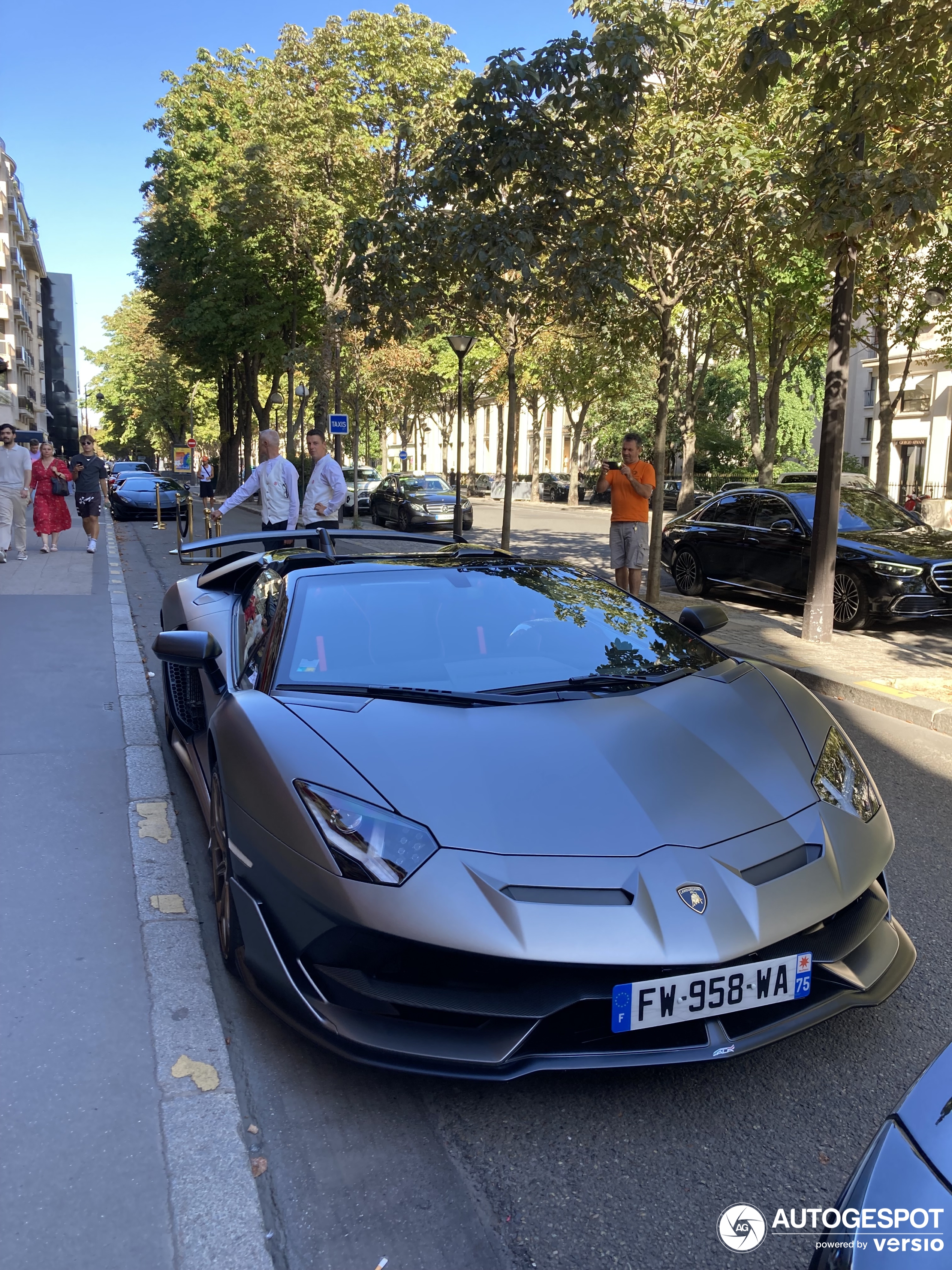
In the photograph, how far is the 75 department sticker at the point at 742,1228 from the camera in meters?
2.13

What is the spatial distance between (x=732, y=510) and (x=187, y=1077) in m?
11.3

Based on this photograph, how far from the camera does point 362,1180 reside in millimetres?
2352

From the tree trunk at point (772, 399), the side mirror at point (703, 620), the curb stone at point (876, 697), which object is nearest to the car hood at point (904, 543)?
the curb stone at point (876, 697)

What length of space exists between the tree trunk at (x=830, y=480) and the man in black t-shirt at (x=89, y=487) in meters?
11.5

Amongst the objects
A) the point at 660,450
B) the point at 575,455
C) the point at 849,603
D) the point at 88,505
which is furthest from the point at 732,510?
the point at 575,455

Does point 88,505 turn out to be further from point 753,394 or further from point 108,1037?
point 753,394

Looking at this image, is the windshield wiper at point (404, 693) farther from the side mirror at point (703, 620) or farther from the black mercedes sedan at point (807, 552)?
the black mercedes sedan at point (807, 552)

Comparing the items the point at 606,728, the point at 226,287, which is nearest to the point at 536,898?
the point at 606,728

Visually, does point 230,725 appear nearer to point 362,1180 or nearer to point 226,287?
point 362,1180

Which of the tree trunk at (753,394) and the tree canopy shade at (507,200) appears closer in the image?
the tree canopy shade at (507,200)

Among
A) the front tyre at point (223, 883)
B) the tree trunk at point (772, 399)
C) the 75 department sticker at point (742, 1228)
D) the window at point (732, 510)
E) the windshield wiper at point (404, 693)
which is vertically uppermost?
the tree trunk at point (772, 399)

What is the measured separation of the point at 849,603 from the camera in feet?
35.6

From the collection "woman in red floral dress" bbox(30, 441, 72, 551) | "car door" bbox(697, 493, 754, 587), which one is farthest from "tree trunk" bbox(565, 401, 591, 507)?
"car door" bbox(697, 493, 754, 587)

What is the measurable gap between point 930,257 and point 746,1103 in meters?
21.0
